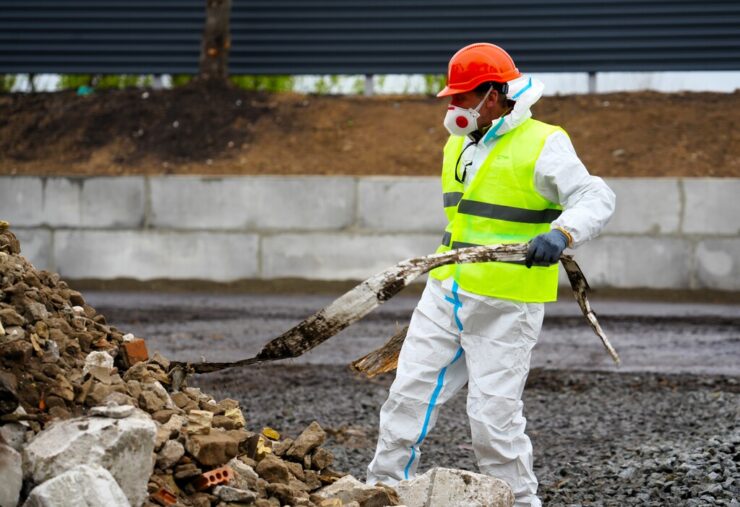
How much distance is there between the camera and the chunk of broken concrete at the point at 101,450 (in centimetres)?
346

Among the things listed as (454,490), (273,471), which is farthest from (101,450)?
(454,490)

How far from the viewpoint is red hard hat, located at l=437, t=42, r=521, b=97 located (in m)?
4.78

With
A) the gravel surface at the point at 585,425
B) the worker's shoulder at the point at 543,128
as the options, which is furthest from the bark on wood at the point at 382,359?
the worker's shoulder at the point at 543,128

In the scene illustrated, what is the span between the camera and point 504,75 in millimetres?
4805

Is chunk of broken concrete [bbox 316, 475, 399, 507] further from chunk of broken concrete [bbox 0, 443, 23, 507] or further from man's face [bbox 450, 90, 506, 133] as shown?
man's face [bbox 450, 90, 506, 133]

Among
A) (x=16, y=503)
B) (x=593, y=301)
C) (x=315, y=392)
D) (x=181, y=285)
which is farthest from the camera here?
(x=181, y=285)

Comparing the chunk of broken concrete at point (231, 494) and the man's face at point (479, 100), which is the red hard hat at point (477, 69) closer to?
the man's face at point (479, 100)

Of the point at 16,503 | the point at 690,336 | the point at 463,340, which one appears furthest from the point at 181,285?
the point at 16,503

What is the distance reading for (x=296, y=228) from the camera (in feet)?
46.9

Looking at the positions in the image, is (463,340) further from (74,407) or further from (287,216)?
(287,216)

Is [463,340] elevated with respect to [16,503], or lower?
elevated

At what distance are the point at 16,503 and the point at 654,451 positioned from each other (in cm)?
391

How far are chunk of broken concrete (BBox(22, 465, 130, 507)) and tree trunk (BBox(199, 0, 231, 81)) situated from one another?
43.8ft

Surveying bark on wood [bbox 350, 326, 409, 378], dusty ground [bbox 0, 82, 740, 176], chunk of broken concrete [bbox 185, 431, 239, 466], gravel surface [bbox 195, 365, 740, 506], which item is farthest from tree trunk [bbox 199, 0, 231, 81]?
chunk of broken concrete [bbox 185, 431, 239, 466]
